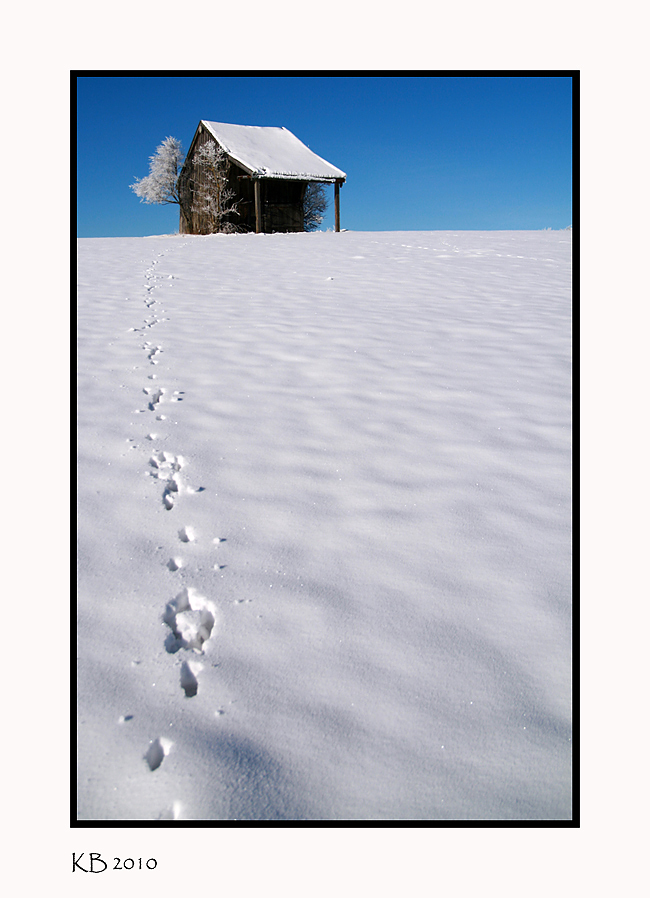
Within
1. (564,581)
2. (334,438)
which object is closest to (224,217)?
(334,438)

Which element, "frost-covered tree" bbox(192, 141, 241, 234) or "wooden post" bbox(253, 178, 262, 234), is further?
"frost-covered tree" bbox(192, 141, 241, 234)

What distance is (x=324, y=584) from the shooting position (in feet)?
6.31

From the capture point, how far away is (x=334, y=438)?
2.94 metres

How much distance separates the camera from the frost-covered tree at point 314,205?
2417 cm

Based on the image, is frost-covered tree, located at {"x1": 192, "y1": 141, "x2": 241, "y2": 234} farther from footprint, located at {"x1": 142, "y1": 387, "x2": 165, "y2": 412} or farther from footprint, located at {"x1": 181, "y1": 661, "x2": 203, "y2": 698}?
footprint, located at {"x1": 181, "y1": 661, "x2": 203, "y2": 698}

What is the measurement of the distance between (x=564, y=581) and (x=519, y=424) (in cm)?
129

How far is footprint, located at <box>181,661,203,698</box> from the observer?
1.55 m

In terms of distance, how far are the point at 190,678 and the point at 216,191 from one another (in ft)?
65.0

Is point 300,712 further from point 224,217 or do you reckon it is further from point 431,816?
point 224,217

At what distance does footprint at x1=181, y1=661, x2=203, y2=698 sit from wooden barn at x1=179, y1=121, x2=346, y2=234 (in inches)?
694

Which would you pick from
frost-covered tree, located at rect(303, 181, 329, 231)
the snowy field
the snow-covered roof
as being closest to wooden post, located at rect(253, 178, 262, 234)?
the snow-covered roof

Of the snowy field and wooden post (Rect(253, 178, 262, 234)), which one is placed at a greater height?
wooden post (Rect(253, 178, 262, 234))

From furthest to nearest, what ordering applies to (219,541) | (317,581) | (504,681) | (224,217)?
(224,217) → (219,541) → (317,581) → (504,681)

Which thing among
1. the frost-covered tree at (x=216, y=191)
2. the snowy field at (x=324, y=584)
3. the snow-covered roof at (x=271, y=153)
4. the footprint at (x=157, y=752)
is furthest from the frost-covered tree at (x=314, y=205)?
the footprint at (x=157, y=752)
